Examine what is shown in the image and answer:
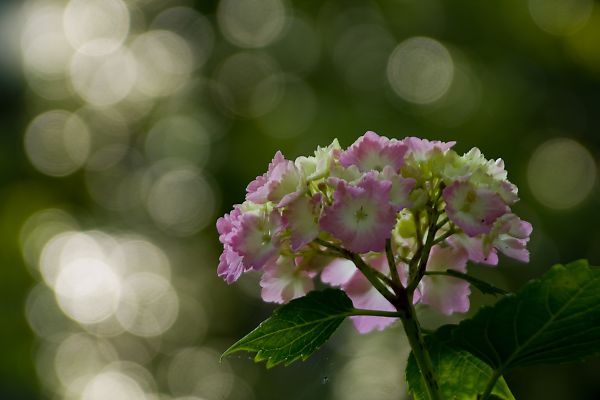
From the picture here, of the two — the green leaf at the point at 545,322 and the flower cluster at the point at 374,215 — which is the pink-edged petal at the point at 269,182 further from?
the green leaf at the point at 545,322

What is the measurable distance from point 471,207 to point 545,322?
0.14 meters

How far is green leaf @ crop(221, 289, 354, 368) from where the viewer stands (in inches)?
43.2

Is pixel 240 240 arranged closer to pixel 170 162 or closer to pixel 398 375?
pixel 398 375

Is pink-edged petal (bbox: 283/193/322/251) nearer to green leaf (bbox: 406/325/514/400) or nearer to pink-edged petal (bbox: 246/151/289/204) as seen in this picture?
pink-edged petal (bbox: 246/151/289/204)

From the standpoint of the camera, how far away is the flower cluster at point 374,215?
40.6 inches

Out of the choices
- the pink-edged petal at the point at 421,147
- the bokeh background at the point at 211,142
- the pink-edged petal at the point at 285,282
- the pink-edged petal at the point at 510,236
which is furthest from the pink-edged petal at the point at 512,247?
the bokeh background at the point at 211,142

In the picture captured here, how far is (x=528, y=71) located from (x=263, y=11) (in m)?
3.16

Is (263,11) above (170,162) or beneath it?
above

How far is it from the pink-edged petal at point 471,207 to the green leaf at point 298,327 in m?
0.16

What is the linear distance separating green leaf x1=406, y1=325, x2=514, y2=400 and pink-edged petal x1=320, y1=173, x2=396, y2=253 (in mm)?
208

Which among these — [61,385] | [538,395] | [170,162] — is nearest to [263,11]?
[170,162]

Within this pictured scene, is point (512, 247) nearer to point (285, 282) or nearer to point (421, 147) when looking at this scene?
point (421, 147)

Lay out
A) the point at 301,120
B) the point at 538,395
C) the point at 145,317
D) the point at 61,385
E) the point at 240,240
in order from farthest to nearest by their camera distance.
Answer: the point at 145,317
the point at 61,385
the point at 301,120
the point at 538,395
the point at 240,240

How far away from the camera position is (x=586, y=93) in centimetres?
897
